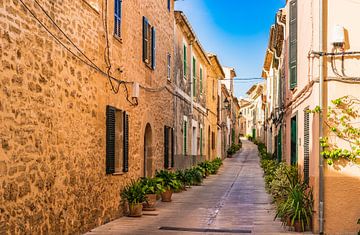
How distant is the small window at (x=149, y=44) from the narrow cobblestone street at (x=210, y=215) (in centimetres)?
421

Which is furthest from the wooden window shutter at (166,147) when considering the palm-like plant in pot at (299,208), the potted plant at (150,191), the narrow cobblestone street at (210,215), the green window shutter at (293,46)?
the palm-like plant in pot at (299,208)

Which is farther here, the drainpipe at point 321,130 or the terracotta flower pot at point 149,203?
the terracotta flower pot at point 149,203

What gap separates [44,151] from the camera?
8055mm

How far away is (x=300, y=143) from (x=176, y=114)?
8.24 meters

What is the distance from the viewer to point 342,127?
10.0 metres

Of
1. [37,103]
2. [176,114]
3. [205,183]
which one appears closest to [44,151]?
→ [37,103]

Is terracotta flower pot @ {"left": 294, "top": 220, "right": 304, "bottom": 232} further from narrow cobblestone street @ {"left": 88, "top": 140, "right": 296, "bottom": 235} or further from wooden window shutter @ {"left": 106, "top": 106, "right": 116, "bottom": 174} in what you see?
wooden window shutter @ {"left": 106, "top": 106, "right": 116, "bottom": 174}

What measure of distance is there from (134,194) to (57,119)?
15.1 ft

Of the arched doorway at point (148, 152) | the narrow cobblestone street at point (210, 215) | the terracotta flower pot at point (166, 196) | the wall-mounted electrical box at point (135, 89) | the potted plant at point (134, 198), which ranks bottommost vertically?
the narrow cobblestone street at point (210, 215)

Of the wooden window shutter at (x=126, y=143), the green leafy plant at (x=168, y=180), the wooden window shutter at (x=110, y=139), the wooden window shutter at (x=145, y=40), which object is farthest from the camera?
the green leafy plant at (x=168, y=180)

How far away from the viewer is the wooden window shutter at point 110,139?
37.7ft

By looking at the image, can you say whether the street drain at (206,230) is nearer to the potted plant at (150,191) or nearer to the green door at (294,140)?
the potted plant at (150,191)

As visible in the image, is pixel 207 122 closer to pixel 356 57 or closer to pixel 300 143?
pixel 300 143

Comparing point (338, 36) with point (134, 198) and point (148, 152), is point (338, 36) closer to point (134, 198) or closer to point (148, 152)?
point (134, 198)
